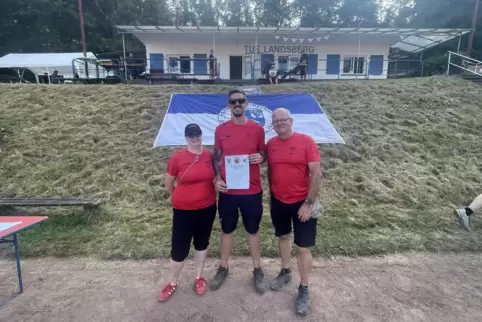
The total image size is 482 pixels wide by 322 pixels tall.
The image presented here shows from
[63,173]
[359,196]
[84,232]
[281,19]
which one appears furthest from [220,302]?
[281,19]

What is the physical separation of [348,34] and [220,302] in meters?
18.1

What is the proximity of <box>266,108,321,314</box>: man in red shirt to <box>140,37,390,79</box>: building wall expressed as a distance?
16.1 m

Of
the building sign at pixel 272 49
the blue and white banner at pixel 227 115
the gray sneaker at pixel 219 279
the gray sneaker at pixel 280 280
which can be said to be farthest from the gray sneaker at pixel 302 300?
the building sign at pixel 272 49

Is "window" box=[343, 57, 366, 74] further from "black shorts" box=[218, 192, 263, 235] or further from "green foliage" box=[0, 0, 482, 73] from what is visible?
"black shorts" box=[218, 192, 263, 235]

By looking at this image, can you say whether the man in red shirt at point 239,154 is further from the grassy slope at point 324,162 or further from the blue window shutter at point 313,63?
the blue window shutter at point 313,63

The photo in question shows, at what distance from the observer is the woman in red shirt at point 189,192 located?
291 cm

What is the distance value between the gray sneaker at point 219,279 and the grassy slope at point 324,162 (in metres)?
0.62

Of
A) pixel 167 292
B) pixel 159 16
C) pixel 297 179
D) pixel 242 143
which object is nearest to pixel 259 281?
pixel 167 292

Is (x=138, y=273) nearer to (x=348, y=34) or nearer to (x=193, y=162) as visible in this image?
(x=193, y=162)

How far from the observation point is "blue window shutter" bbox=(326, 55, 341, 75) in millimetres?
19109

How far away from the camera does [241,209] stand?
9.98 feet

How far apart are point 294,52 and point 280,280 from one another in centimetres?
1797

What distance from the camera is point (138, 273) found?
11.6 ft

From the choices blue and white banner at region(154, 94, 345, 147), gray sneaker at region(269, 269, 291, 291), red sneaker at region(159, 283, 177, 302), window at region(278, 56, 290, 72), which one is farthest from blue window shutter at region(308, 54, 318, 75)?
red sneaker at region(159, 283, 177, 302)
